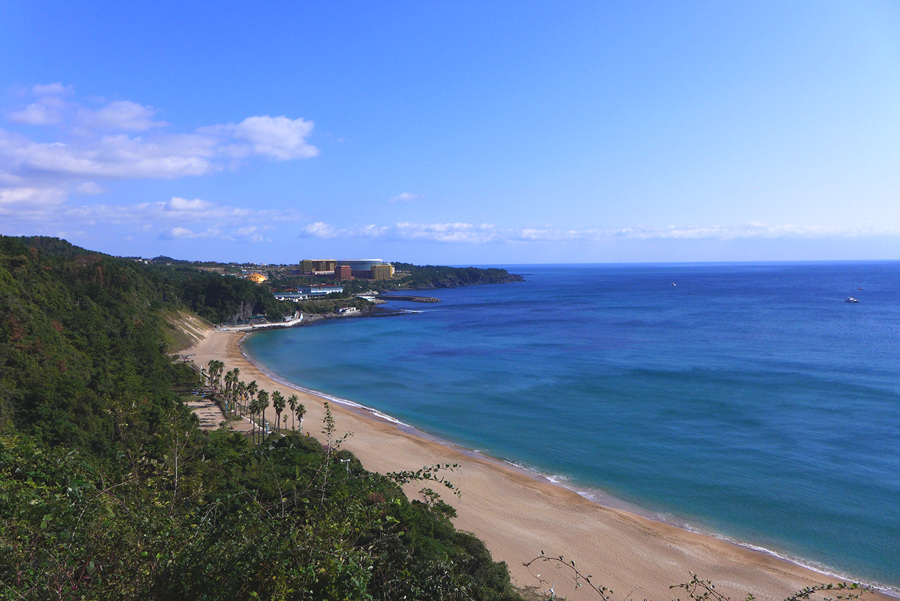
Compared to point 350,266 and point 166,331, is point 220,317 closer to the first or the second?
point 166,331

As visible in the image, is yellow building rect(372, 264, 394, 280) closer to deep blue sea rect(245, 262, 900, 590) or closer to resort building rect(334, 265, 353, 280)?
resort building rect(334, 265, 353, 280)

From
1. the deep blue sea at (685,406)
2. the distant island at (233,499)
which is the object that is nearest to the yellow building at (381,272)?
the deep blue sea at (685,406)

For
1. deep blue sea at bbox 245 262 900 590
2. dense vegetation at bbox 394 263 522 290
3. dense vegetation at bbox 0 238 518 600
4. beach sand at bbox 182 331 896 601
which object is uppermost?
dense vegetation at bbox 394 263 522 290

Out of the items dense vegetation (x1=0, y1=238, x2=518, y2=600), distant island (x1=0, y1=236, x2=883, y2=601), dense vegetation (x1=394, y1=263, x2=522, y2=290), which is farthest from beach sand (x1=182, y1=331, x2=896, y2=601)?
dense vegetation (x1=394, y1=263, x2=522, y2=290)

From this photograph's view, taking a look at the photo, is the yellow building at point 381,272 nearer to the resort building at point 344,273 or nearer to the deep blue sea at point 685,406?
the resort building at point 344,273

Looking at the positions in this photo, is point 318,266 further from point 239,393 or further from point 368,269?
point 239,393
